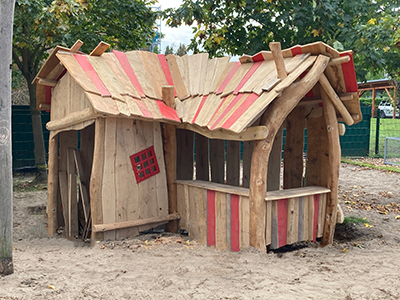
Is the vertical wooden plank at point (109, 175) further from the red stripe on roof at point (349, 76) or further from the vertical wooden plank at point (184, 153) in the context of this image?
the red stripe on roof at point (349, 76)

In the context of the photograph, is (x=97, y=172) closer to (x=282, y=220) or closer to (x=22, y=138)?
(x=282, y=220)

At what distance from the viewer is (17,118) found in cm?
1172

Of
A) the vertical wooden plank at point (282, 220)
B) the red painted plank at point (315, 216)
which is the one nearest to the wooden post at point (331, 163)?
the red painted plank at point (315, 216)

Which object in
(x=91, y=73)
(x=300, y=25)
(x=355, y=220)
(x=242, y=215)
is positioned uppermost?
(x=300, y=25)

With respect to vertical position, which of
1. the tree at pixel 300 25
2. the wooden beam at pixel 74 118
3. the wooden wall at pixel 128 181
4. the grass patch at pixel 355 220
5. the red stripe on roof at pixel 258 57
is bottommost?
the grass patch at pixel 355 220

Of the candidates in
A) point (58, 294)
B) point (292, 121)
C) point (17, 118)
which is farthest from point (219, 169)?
point (17, 118)

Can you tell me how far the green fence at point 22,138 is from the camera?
11.7 m

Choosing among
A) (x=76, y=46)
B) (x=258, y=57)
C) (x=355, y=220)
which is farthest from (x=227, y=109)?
(x=355, y=220)

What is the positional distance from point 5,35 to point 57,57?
183 cm

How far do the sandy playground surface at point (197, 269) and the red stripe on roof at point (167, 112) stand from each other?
5.77ft

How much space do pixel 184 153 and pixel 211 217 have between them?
1.61m

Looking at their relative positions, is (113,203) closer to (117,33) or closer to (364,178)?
(117,33)

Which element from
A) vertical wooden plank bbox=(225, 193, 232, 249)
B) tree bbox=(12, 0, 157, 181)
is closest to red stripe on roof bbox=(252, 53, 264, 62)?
vertical wooden plank bbox=(225, 193, 232, 249)

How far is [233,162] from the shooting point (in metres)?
6.98
